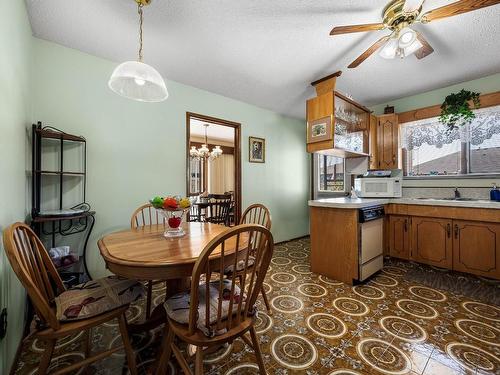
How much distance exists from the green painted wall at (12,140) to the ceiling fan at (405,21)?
2.05 m

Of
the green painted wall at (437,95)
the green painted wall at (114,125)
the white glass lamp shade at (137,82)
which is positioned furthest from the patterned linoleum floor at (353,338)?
the green painted wall at (437,95)

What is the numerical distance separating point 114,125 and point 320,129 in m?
2.35

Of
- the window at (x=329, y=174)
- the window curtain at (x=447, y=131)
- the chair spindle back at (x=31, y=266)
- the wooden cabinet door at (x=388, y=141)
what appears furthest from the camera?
the window at (x=329, y=174)

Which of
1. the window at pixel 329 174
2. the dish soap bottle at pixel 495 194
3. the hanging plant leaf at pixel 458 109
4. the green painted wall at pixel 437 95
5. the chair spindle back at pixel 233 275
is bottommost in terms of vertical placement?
the chair spindle back at pixel 233 275

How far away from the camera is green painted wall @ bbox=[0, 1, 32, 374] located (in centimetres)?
117

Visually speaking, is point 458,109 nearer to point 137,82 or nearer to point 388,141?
point 388,141

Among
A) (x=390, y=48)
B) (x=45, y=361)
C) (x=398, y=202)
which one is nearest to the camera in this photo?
(x=45, y=361)

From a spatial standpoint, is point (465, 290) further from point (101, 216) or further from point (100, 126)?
point (100, 126)

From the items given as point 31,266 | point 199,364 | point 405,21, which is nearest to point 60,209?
point 31,266

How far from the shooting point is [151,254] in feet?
3.78

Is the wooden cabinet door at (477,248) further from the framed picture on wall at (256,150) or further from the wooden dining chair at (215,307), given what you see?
the wooden dining chair at (215,307)

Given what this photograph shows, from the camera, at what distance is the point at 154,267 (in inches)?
40.3

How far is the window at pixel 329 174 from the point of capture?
4.23 meters

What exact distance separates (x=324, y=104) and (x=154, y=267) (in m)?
2.52
